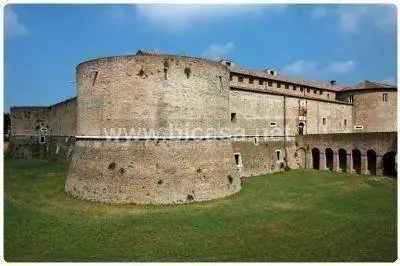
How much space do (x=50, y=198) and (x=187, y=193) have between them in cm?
Result: 674

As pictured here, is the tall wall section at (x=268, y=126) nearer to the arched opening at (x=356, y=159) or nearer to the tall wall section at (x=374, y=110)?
the arched opening at (x=356, y=159)

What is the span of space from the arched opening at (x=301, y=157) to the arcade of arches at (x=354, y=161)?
0.43 metres

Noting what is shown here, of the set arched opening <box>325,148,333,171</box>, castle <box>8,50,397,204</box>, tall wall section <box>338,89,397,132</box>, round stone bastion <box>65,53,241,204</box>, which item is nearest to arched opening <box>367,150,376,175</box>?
castle <box>8,50,397,204</box>

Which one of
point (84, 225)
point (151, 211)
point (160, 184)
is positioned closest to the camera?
point (84, 225)

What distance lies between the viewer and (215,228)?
13.4 meters

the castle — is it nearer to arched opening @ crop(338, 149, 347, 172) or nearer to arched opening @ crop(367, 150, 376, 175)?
arched opening @ crop(367, 150, 376, 175)

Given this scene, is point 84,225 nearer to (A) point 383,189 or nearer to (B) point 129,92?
(B) point 129,92

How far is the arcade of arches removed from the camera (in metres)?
25.1

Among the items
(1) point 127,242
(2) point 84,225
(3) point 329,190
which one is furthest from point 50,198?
(3) point 329,190

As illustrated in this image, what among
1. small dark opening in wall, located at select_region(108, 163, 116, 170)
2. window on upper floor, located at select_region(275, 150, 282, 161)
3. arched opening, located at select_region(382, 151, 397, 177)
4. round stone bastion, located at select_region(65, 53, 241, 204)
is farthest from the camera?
window on upper floor, located at select_region(275, 150, 282, 161)

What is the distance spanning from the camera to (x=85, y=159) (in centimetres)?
1861

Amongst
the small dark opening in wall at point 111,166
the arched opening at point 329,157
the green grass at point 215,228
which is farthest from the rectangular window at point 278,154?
the small dark opening in wall at point 111,166

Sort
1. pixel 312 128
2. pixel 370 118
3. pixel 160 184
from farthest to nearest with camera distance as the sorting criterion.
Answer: pixel 370 118
pixel 312 128
pixel 160 184

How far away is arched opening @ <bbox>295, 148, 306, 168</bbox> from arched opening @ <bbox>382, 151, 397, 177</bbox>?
6216 mm
